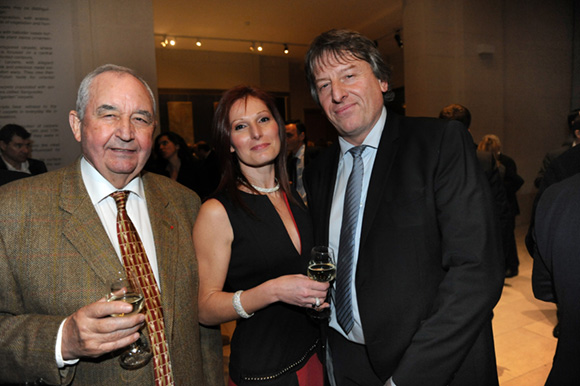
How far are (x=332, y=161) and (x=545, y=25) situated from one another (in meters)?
9.86

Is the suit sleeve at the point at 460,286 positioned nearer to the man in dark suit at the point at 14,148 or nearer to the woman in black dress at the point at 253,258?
the woman in black dress at the point at 253,258

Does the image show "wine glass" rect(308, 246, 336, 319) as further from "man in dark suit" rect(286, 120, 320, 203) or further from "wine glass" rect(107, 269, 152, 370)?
"man in dark suit" rect(286, 120, 320, 203)

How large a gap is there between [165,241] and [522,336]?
3.98 meters

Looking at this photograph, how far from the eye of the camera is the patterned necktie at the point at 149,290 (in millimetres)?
1530

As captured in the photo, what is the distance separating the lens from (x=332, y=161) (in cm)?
205

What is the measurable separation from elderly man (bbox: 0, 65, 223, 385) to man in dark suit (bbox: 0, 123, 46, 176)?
10.5 feet

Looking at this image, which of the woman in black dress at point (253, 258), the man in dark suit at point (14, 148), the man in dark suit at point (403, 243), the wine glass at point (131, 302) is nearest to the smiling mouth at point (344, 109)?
the man in dark suit at point (403, 243)

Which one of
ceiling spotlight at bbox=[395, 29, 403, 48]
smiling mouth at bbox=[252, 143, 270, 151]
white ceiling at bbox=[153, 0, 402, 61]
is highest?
white ceiling at bbox=[153, 0, 402, 61]

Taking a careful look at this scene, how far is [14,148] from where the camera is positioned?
4184mm

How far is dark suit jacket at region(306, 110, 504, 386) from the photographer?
4.44 ft

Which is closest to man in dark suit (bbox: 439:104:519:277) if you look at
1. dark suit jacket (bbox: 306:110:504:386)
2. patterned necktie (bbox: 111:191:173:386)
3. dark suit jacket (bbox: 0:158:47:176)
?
dark suit jacket (bbox: 306:110:504:386)

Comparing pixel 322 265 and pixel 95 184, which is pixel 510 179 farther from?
pixel 95 184

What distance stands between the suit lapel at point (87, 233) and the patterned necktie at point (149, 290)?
79 millimetres

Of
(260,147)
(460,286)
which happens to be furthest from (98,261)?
(460,286)
